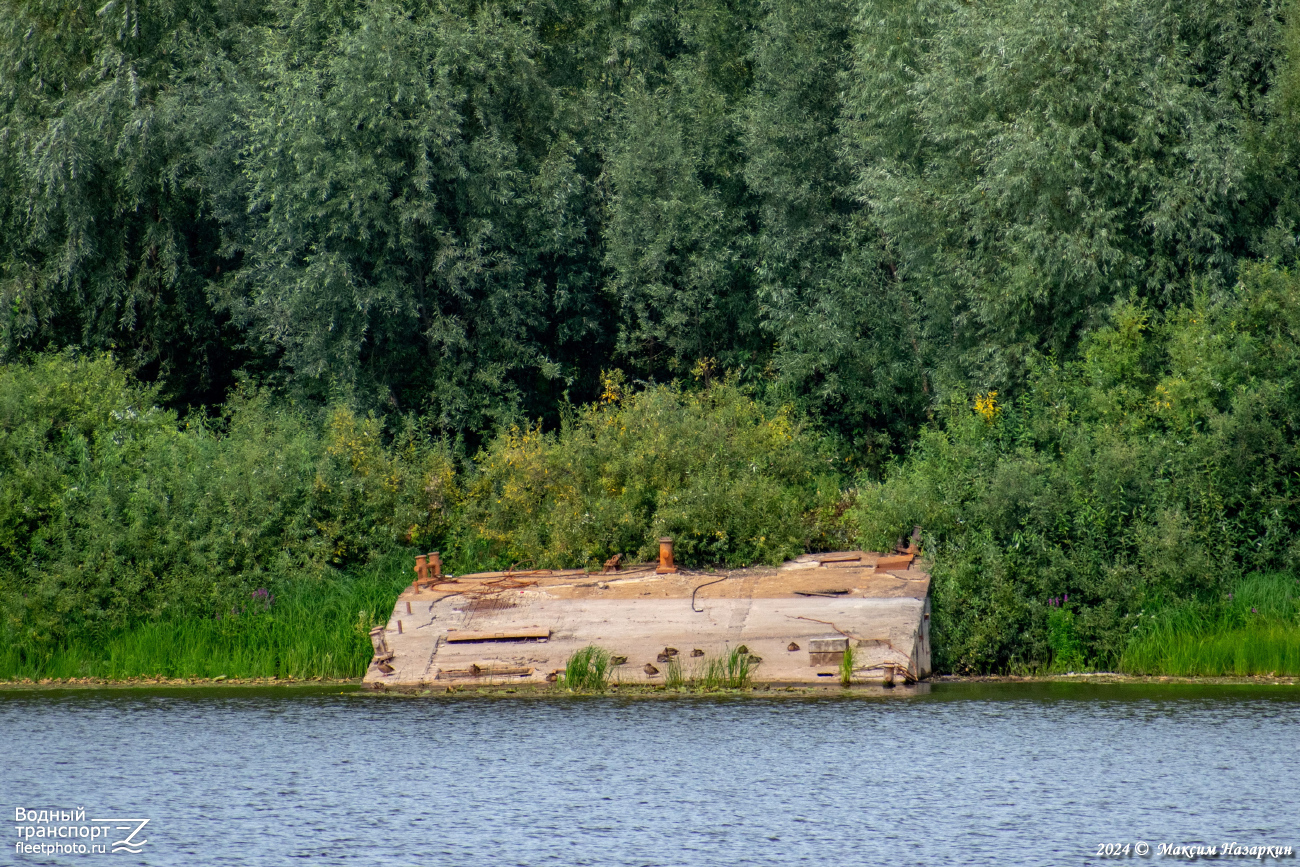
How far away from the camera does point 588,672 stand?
64.4 feet

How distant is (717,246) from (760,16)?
19.9ft

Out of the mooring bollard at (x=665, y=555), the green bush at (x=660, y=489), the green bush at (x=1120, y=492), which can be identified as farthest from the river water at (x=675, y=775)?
the green bush at (x=660, y=489)

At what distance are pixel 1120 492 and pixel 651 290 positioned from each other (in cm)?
1350

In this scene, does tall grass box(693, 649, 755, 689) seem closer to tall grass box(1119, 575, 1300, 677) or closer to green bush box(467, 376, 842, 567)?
green bush box(467, 376, 842, 567)

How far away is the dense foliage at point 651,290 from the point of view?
2191 centimetres

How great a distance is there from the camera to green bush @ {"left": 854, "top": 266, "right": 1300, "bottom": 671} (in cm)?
2014

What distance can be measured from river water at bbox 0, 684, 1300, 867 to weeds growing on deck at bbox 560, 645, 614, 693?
0.63m

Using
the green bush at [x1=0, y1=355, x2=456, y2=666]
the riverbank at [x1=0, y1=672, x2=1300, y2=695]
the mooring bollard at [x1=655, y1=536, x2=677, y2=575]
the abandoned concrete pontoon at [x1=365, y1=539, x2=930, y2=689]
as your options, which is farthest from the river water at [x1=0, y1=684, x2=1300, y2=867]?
A: the green bush at [x1=0, y1=355, x2=456, y2=666]

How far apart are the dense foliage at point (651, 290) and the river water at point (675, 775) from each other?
3.73 meters

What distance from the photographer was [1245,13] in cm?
2491

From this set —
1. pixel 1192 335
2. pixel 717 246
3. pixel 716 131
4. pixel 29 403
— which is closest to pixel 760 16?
pixel 716 131

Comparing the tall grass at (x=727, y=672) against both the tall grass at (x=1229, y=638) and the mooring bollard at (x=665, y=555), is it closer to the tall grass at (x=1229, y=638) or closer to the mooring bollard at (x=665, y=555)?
the mooring bollard at (x=665, y=555)

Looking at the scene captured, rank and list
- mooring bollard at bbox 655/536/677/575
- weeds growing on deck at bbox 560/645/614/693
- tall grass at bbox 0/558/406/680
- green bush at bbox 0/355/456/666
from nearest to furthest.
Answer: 1. weeds growing on deck at bbox 560/645/614/693
2. mooring bollard at bbox 655/536/677/575
3. tall grass at bbox 0/558/406/680
4. green bush at bbox 0/355/456/666

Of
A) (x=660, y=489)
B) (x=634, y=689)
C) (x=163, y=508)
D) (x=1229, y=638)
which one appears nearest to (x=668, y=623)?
(x=634, y=689)
